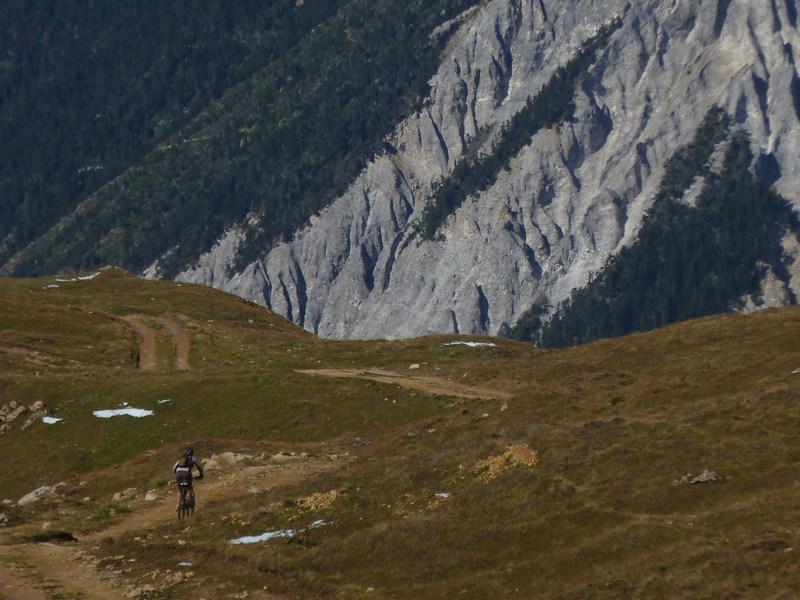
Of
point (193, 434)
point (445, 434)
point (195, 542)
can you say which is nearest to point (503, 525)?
point (195, 542)

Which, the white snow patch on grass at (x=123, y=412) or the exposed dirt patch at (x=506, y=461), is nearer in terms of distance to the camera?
the exposed dirt patch at (x=506, y=461)

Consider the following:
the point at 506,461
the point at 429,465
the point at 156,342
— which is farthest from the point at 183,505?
the point at 156,342

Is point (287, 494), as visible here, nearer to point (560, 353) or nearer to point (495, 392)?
point (495, 392)

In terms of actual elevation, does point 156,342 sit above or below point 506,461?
above

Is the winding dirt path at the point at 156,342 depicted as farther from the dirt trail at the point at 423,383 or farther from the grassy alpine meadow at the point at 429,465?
the dirt trail at the point at 423,383

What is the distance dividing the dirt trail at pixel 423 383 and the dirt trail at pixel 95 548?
16.2 meters

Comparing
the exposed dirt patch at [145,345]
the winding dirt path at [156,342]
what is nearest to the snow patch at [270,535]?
the winding dirt path at [156,342]

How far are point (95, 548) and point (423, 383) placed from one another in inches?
1413

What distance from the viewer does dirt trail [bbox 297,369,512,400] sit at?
70569 millimetres

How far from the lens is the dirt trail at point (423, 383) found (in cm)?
7057

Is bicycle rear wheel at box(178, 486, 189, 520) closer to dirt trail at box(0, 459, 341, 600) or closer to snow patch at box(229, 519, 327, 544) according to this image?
dirt trail at box(0, 459, 341, 600)

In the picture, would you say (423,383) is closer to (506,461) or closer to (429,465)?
(429,465)

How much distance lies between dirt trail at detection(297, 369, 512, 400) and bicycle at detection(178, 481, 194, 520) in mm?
24518

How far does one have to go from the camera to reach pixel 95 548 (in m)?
41.7
